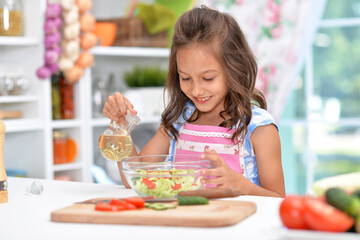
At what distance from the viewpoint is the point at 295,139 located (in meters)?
3.72

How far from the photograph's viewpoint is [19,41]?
8.84 ft

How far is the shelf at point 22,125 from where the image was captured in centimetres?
272

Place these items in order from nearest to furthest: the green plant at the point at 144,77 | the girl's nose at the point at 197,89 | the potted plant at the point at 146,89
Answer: the girl's nose at the point at 197,89 → the potted plant at the point at 146,89 → the green plant at the point at 144,77

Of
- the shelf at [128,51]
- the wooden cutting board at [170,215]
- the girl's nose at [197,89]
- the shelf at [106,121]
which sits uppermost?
the shelf at [128,51]

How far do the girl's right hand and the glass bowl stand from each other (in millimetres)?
308

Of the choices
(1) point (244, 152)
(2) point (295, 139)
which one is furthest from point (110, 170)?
(1) point (244, 152)

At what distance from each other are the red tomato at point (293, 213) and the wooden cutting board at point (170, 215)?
15 cm

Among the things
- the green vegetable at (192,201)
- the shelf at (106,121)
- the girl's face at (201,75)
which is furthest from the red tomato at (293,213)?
the shelf at (106,121)

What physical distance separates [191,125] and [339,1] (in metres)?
2.06

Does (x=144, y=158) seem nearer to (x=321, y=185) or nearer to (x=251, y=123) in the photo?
(x=251, y=123)

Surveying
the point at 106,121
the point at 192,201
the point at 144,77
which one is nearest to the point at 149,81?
the point at 144,77

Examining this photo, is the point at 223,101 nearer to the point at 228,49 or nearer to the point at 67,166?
the point at 228,49

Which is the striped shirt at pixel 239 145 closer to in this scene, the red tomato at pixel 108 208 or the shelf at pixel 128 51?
the red tomato at pixel 108 208

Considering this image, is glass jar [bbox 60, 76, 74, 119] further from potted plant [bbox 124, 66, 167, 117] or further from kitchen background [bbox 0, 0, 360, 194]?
potted plant [bbox 124, 66, 167, 117]
